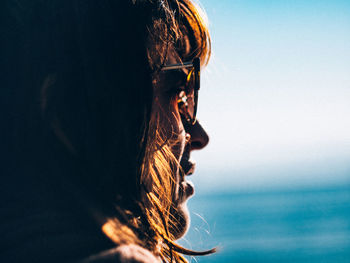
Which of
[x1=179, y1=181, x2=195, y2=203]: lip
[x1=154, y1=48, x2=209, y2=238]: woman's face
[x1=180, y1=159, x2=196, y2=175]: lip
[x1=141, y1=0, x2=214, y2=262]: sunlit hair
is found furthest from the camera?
[x1=180, y1=159, x2=196, y2=175]: lip

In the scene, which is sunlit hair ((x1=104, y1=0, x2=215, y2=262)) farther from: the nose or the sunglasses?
the nose

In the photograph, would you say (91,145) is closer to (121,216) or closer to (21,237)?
(121,216)

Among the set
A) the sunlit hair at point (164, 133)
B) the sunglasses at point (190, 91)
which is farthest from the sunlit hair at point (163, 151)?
the sunglasses at point (190, 91)

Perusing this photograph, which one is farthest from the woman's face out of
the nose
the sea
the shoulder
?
the sea

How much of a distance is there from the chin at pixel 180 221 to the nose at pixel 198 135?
0.43 metres

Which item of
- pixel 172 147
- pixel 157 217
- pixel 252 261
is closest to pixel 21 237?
pixel 157 217

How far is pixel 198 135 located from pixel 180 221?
0.59m

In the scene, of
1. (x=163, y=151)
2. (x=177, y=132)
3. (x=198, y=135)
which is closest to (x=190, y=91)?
(x=177, y=132)

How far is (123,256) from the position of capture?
2.84 feet

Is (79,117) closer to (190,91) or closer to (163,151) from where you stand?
(163,151)

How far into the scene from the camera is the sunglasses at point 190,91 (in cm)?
174

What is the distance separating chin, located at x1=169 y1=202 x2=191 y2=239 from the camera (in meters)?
2.30

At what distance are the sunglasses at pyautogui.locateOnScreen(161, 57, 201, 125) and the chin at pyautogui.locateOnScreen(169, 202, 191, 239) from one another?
57cm

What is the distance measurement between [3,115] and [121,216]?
48 cm
